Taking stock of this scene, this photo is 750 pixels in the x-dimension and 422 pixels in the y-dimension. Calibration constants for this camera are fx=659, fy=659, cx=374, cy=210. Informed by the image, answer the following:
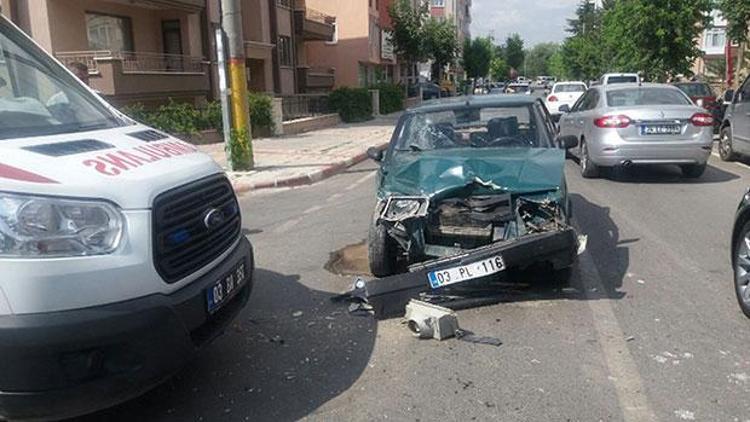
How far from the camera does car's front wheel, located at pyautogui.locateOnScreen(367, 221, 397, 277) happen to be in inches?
211

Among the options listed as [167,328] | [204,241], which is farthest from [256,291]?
[167,328]

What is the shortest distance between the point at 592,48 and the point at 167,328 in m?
64.7

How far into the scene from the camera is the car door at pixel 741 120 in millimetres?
11906

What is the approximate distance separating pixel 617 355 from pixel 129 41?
21581 mm

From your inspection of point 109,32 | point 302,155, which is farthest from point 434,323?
point 109,32

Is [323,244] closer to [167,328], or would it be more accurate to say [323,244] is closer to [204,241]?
[204,241]

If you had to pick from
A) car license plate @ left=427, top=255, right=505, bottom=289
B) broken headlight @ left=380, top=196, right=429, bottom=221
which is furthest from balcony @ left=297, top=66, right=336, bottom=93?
car license plate @ left=427, top=255, right=505, bottom=289

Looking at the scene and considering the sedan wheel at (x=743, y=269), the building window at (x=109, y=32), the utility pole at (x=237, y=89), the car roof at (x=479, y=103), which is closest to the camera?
the sedan wheel at (x=743, y=269)

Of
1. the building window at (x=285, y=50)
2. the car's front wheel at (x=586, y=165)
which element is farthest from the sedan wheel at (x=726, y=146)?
the building window at (x=285, y=50)

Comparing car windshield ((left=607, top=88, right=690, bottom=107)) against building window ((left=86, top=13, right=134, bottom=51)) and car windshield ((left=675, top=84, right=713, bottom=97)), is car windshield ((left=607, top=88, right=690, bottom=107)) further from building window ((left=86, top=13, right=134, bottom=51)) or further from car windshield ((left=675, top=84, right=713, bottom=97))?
building window ((left=86, top=13, right=134, bottom=51))

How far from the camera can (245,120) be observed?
12859mm

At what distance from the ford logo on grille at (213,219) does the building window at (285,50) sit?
1120 inches

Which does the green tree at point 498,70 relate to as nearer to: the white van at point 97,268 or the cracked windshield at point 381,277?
the cracked windshield at point 381,277

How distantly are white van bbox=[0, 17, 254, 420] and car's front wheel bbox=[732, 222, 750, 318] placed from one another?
3615mm
